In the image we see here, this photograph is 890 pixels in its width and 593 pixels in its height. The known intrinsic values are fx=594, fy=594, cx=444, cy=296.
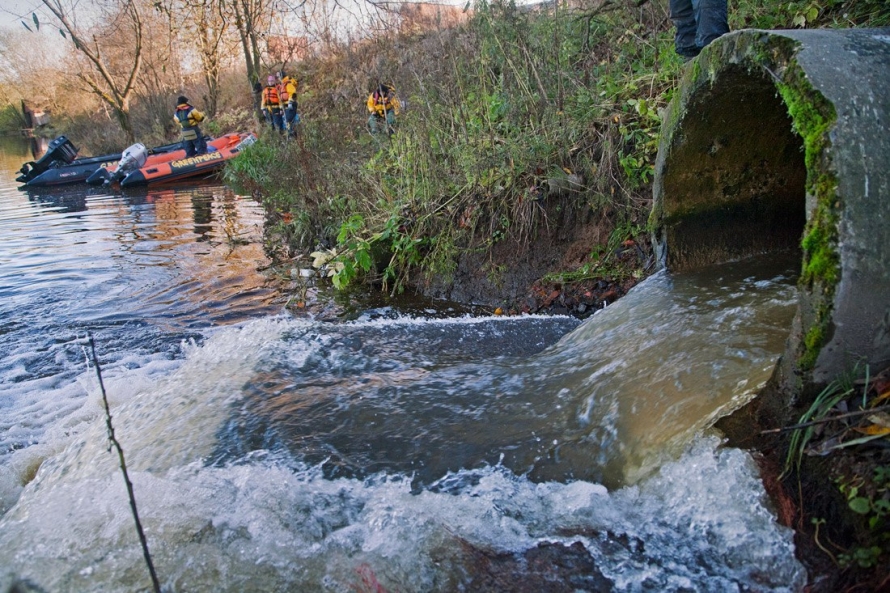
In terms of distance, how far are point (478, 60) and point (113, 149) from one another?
26.7 metres

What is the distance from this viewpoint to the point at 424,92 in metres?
6.40

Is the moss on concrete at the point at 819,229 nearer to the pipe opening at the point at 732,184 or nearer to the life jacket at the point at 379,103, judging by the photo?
the pipe opening at the point at 732,184

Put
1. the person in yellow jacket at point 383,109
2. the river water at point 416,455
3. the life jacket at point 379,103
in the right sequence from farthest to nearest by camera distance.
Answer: the life jacket at point 379,103
the person in yellow jacket at point 383,109
the river water at point 416,455

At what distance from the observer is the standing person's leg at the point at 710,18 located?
4312 millimetres

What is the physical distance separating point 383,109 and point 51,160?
16.4 metres

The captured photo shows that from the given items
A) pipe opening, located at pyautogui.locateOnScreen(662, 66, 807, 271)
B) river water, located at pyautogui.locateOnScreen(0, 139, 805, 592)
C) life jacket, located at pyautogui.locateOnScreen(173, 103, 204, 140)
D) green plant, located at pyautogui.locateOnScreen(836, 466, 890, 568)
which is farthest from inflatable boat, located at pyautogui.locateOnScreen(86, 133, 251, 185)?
green plant, located at pyautogui.locateOnScreen(836, 466, 890, 568)

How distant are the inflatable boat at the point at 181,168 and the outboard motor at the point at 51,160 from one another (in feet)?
13.4

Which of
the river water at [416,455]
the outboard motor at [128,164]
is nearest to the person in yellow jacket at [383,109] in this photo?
the river water at [416,455]

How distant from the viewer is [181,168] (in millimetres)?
18062

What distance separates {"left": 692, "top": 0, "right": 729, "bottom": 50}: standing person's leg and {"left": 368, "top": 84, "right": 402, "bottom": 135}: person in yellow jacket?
12.3 feet

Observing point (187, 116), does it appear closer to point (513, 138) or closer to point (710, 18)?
point (513, 138)

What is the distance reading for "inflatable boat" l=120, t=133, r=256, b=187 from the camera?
1759 cm

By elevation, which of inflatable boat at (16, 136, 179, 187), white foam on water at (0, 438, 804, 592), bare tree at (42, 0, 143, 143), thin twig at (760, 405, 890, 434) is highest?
bare tree at (42, 0, 143, 143)

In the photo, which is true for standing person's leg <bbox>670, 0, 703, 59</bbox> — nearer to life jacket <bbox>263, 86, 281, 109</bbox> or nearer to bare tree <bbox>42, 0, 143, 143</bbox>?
life jacket <bbox>263, 86, 281, 109</bbox>
